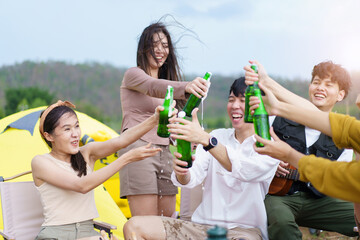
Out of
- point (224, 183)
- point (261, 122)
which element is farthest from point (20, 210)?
point (261, 122)

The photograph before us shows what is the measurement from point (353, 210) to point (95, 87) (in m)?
36.0

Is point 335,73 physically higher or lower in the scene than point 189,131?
higher

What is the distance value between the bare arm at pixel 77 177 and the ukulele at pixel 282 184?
1.16 meters

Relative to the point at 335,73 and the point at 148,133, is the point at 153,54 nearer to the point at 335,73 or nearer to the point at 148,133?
the point at 148,133

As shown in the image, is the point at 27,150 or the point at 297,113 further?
the point at 27,150

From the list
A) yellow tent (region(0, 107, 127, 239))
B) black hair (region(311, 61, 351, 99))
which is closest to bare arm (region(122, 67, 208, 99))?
black hair (region(311, 61, 351, 99))

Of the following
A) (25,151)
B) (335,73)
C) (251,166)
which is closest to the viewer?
(251,166)

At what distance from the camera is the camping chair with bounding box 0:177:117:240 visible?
3318 millimetres

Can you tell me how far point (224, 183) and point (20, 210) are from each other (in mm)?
1551

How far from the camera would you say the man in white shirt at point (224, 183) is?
2.78 meters

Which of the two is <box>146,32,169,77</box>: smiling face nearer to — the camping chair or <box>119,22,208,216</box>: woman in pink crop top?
<box>119,22,208,216</box>: woman in pink crop top

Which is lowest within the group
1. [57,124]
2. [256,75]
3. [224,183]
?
[224,183]

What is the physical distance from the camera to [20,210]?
11.1 feet

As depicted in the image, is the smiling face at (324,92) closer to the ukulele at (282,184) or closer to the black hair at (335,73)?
the black hair at (335,73)
